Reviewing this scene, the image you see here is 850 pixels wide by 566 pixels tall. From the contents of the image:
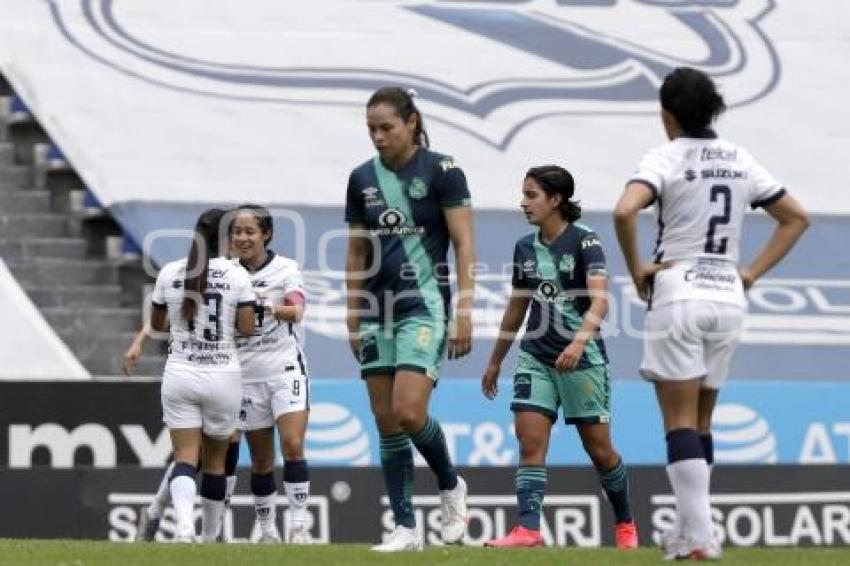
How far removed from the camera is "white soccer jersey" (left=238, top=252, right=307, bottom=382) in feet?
42.8

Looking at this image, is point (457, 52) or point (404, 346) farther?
point (457, 52)

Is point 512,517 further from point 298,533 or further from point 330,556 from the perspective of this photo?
→ point 330,556

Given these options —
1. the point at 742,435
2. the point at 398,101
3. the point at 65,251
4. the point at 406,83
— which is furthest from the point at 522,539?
the point at 406,83

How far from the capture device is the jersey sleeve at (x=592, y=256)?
11.6 meters

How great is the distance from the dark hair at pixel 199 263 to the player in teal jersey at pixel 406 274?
1.40 meters

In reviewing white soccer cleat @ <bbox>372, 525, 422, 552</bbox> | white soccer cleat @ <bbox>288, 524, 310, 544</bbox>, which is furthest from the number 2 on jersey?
white soccer cleat @ <bbox>288, 524, 310, 544</bbox>

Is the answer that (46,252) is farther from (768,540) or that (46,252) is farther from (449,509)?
(449,509)

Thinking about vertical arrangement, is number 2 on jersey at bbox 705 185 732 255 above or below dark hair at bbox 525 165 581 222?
below

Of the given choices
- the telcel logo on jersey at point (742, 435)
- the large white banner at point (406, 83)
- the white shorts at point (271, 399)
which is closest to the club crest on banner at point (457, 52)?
the large white banner at point (406, 83)

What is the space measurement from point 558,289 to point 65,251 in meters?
9.42

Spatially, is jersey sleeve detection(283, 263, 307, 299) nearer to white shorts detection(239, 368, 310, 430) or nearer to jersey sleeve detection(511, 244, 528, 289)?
white shorts detection(239, 368, 310, 430)

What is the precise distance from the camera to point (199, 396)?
11.8 metres

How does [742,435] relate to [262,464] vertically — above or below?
below

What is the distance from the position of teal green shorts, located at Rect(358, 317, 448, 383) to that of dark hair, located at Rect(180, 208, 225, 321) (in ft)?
4.94
